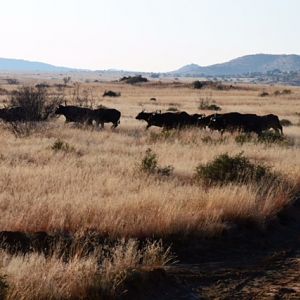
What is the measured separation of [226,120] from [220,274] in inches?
677

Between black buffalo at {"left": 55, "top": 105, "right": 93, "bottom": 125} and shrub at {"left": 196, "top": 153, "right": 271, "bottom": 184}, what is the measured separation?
14.4 meters

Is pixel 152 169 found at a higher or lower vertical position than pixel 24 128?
higher

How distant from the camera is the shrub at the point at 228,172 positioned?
38.4 ft

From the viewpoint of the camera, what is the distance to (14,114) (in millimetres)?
24875

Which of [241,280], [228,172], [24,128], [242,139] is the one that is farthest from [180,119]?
[241,280]

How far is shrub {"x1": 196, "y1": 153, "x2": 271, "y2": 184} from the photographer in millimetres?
11711

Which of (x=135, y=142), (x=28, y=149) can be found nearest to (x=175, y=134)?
(x=135, y=142)

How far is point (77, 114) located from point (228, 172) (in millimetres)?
15873

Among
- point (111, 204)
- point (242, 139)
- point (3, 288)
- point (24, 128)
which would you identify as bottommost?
point (24, 128)

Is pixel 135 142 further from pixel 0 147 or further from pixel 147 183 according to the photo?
pixel 147 183

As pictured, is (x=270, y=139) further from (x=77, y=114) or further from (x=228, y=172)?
(x=77, y=114)

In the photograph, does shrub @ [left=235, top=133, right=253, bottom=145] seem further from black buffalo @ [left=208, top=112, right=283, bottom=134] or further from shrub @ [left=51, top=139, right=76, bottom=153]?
shrub @ [left=51, top=139, right=76, bottom=153]

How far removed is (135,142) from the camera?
64.7 feet

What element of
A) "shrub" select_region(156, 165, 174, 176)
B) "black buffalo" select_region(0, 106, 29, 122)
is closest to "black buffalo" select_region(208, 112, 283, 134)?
"black buffalo" select_region(0, 106, 29, 122)
